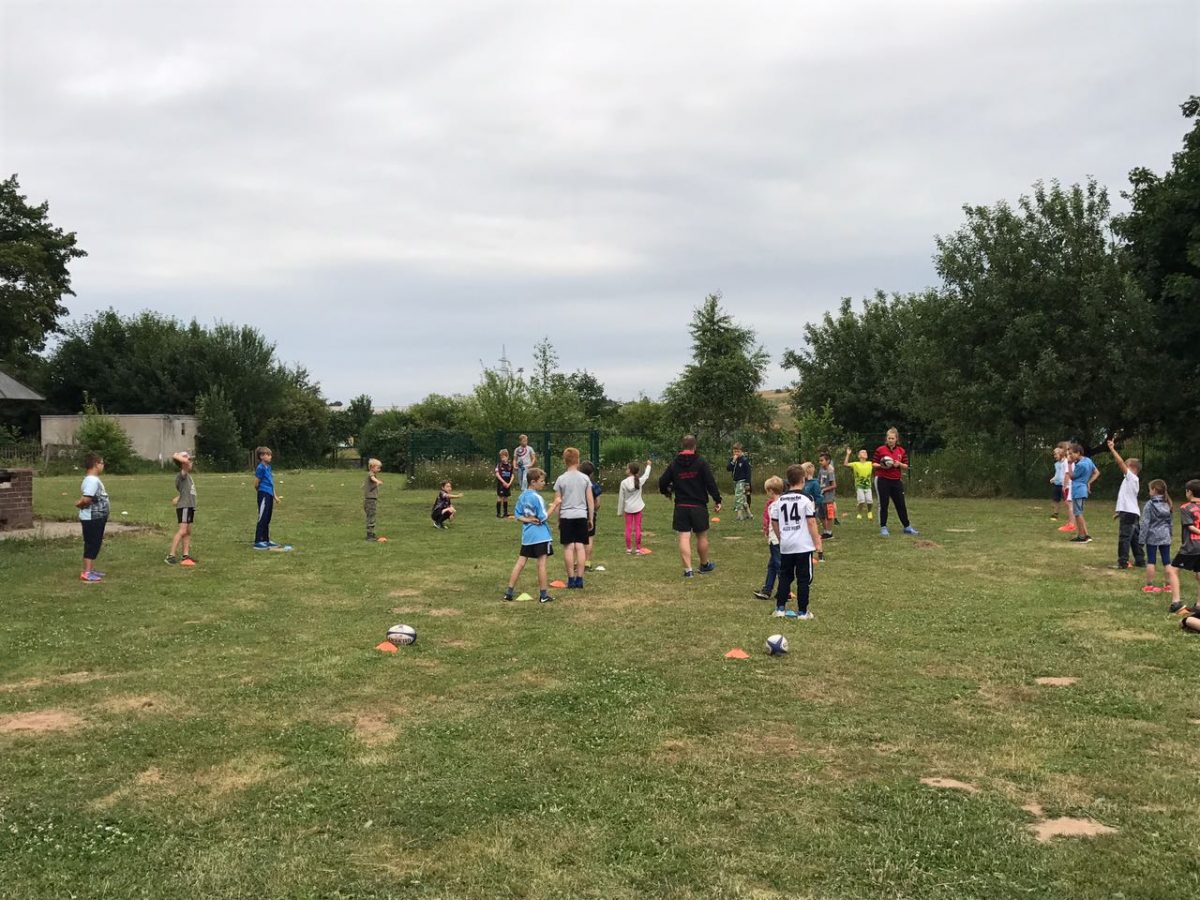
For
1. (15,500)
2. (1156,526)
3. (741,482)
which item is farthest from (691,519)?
(15,500)

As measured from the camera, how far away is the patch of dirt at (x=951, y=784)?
14.5 ft

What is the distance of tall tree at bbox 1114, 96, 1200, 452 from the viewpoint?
22.0 metres

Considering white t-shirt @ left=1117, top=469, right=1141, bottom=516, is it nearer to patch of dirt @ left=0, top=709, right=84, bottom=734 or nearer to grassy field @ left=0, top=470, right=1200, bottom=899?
grassy field @ left=0, top=470, right=1200, bottom=899

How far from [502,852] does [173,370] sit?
64723 mm

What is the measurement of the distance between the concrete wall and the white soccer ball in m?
50.0

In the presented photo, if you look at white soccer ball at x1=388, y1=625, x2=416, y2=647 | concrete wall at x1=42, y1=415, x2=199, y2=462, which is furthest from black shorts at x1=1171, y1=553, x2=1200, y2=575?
concrete wall at x1=42, y1=415, x2=199, y2=462

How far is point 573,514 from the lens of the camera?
10.4m

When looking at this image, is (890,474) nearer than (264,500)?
No

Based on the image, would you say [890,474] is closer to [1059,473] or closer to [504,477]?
[1059,473]

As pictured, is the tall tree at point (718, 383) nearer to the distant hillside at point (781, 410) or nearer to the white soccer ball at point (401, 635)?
the distant hillside at point (781, 410)

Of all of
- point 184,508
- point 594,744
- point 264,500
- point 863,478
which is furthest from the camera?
point 863,478

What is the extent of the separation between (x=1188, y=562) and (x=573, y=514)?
623cm

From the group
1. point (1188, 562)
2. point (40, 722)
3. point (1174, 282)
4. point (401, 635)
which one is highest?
point (1174, 282)

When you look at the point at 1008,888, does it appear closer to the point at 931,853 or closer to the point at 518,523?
the point at 931,853
